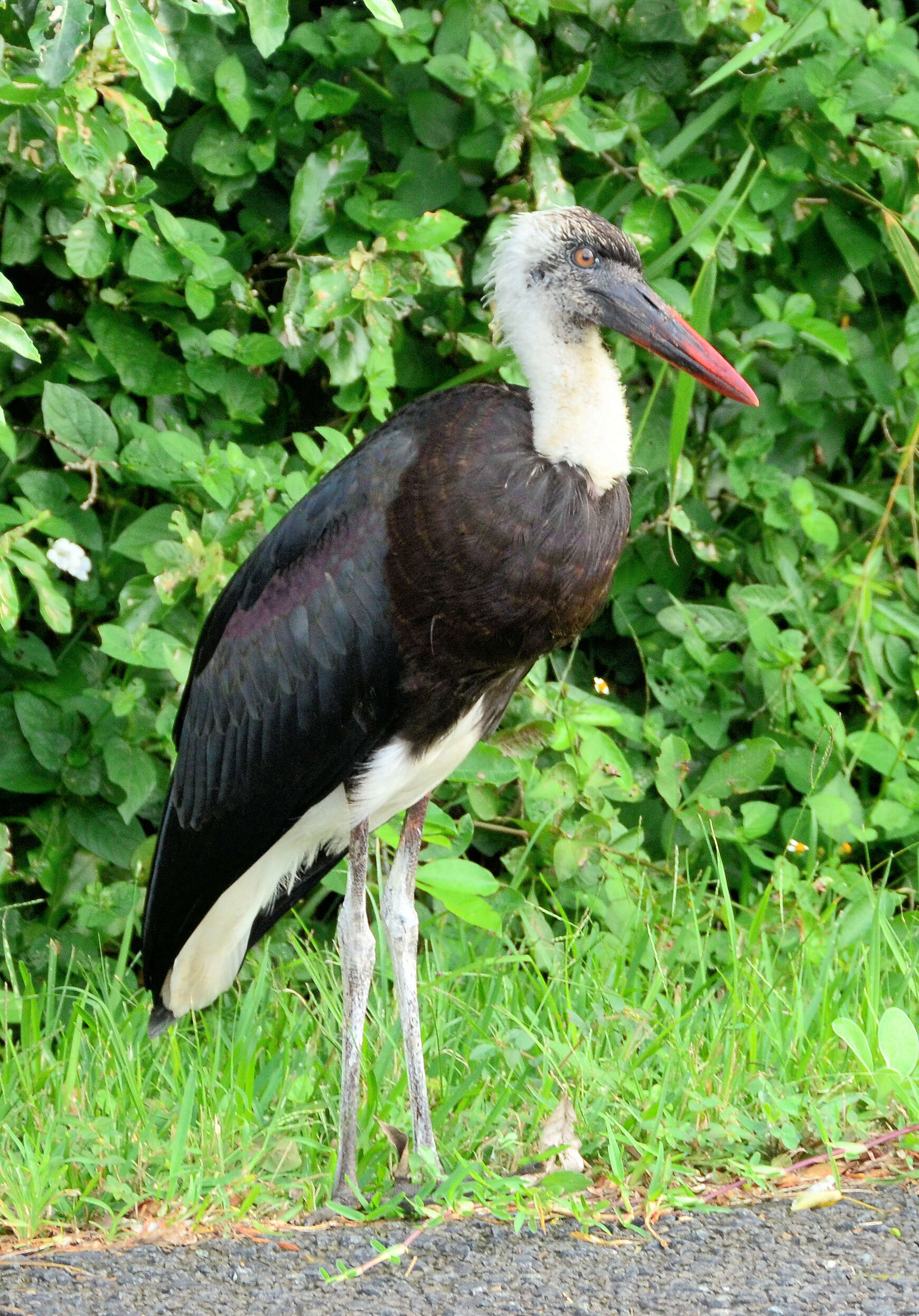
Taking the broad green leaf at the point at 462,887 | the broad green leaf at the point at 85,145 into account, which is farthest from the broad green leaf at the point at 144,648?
the broad green leaf at the point at 85,145

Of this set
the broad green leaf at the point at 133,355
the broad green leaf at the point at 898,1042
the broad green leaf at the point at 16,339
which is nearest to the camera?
the broad green leaf at the point at 16,339

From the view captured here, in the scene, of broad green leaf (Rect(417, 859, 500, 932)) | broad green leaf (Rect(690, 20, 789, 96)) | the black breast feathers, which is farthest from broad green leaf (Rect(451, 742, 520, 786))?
broad green leaf (Rect(690, 20, 789, 96))

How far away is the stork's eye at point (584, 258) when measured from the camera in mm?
3121

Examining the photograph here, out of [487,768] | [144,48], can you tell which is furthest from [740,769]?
[144,48]

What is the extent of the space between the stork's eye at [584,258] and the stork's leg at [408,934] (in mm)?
1097

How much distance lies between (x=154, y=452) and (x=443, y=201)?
1000 mm

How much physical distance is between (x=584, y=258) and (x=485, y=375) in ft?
3.85

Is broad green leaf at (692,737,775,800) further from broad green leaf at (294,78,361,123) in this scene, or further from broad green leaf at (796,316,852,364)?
broad green leaf at (294,78,361,123)

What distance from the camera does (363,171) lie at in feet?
13.0

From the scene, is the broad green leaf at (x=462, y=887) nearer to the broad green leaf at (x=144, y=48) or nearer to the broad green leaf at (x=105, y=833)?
the broad green leaf at (x=105, y=833)

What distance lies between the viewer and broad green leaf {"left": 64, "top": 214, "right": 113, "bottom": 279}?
366cm

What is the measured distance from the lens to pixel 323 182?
396 centimetres

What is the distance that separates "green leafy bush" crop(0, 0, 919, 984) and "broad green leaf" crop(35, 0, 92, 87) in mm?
1080

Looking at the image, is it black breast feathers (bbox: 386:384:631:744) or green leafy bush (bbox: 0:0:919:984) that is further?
green leafy bush (bbox: 0:0:919:984)
